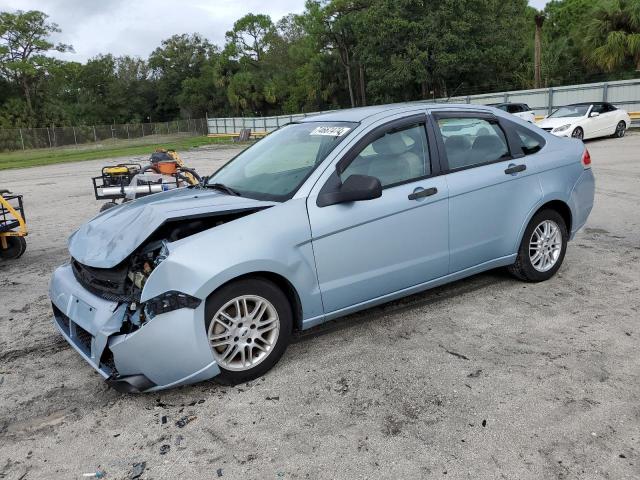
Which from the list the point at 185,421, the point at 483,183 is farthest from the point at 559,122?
the point at 185,421

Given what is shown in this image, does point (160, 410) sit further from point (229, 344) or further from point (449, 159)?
point (449, 159)

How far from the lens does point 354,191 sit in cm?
387

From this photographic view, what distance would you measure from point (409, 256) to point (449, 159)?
0.91m

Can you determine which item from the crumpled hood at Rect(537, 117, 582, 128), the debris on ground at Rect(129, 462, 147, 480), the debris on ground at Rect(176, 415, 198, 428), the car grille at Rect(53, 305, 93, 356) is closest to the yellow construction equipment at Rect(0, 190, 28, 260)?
the car grille at Rect(53, 305, 93, 356)

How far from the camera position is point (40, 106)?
216 feet

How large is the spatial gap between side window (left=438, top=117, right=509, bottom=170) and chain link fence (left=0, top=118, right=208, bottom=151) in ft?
158

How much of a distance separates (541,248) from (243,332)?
3.03 meters

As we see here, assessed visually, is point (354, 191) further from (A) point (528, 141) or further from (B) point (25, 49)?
(B) point (25, 49)

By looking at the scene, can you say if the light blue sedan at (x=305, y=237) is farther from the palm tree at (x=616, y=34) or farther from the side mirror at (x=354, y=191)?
the palm tree at (x=616, y=34)

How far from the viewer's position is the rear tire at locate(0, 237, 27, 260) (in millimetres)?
7237

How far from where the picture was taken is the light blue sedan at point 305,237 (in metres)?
3.39

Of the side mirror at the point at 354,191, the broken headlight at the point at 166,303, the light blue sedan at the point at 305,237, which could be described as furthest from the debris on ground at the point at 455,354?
the broken headlight at the point at 166,303

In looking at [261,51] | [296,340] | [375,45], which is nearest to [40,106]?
[261,51]

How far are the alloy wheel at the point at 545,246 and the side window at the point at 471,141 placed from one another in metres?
0.80
